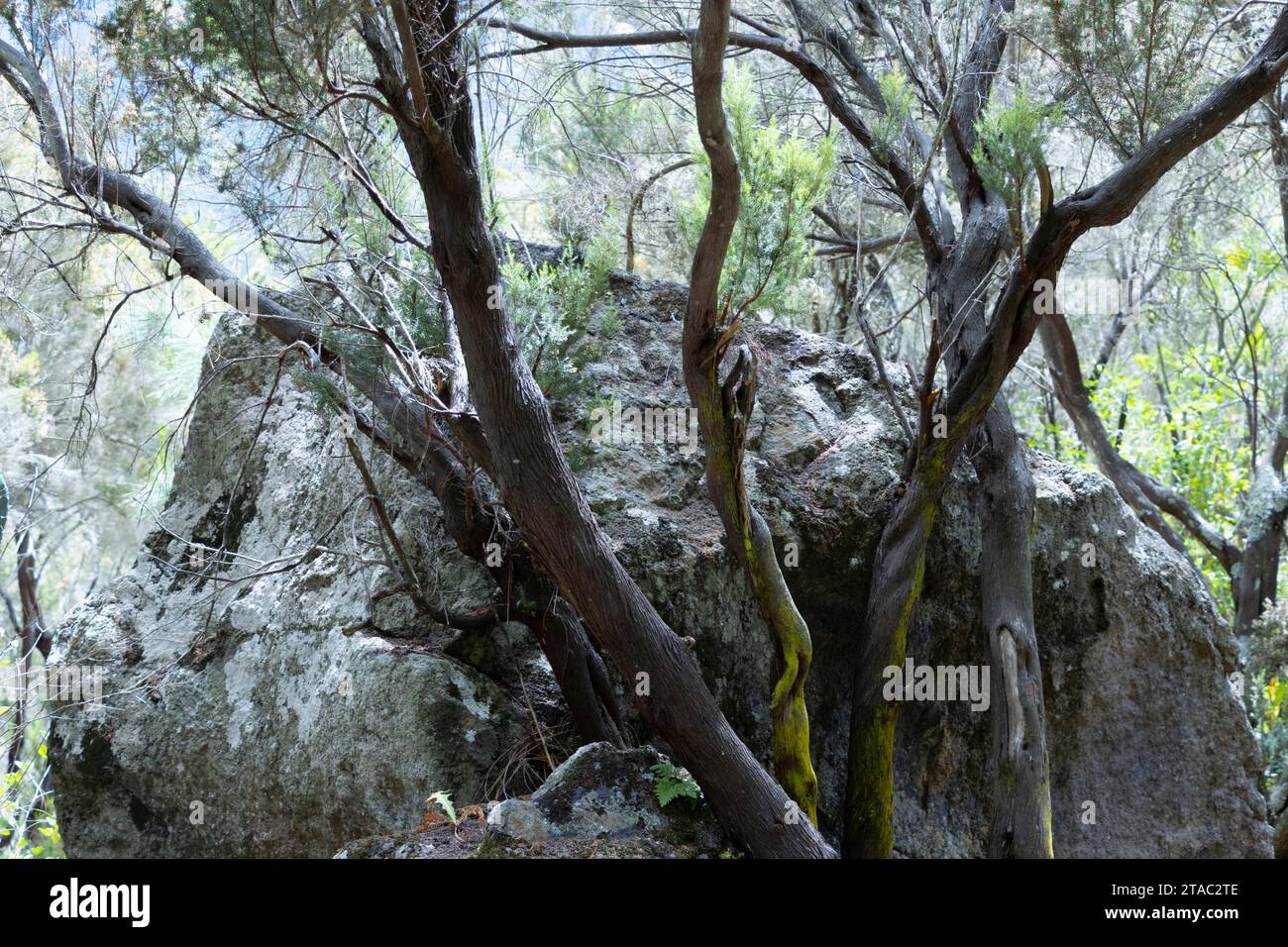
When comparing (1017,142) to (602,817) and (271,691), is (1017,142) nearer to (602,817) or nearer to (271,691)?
(602,817)

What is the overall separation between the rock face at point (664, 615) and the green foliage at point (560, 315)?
35cm

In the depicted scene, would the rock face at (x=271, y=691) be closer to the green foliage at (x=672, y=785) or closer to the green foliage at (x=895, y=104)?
the green foliage at (x=672, y=785)

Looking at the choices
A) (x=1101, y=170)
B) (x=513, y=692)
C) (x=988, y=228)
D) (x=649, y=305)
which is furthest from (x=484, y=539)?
(x=1101, y=170)

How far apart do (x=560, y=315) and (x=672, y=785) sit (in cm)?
222

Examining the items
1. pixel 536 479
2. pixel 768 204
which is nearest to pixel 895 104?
pixel 768 204

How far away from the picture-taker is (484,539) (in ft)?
17.1

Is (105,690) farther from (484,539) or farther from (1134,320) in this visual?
(1134,320)

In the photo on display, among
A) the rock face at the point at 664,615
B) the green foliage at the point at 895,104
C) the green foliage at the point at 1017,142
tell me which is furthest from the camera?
the green foliage at the point at 895,104

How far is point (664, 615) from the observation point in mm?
5430

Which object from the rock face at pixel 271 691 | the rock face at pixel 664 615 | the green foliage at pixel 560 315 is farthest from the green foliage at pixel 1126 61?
the rock face at pixel 271 691

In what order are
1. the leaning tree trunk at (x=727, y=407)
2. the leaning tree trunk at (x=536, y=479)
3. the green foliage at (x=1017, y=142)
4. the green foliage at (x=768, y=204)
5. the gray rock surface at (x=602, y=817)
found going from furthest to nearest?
the green foliage at (x=768, y=204)
the green foliage at (x=1017, y=142)
the leaning tree trunk at (x=536, y=479)
the gray rock surface at (x=602, y=817)
the leaning tree trunk at (x=727, y=407)

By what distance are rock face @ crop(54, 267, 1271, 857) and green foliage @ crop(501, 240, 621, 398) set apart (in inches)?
13.9

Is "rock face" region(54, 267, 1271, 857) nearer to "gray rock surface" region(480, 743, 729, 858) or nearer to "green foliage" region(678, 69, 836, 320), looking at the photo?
"gray rock surface" region(480, 743, 729, 858)

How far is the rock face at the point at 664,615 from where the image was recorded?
5.23 m
